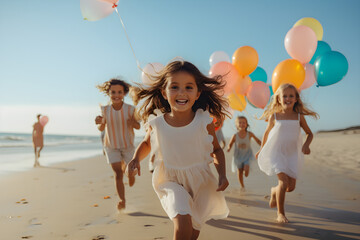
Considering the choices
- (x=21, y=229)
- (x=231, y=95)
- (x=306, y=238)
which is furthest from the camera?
(x=231, y=95)

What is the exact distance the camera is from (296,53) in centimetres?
563

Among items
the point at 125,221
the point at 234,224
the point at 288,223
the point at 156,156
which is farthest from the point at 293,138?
the point at 125,221

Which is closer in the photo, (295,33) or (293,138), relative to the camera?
(293,138)

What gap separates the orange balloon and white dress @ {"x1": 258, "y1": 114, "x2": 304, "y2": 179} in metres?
1.22

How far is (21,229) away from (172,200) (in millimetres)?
2422

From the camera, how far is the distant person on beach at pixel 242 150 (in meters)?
6.18

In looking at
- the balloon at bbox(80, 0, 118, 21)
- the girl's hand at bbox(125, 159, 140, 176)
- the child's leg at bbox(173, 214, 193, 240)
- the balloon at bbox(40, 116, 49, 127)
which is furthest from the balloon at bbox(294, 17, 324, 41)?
the balloon at bbox(40, 116, 49, 127)

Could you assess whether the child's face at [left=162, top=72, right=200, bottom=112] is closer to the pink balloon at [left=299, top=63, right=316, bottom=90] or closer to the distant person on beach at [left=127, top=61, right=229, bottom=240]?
→ the distant person on beach at [left=127, top=61, right=229, bottom=240]

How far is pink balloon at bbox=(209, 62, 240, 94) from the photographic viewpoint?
5496 mm

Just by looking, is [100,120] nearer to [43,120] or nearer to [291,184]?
[291,184]

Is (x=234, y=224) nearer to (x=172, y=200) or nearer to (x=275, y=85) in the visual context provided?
(x=172, y=200)

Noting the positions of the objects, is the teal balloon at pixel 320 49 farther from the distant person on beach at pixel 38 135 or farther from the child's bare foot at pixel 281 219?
the distant person on beach at pixel 38 135

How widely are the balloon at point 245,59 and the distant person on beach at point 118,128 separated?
8.06 ft

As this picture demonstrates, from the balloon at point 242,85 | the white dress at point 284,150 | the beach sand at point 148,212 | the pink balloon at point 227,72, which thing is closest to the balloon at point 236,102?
the balloon at point 242,85
